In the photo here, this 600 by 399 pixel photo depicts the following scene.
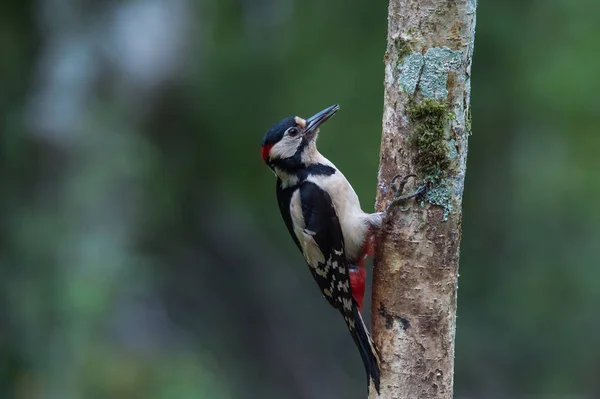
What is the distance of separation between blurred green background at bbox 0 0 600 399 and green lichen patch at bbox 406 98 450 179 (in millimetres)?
3341

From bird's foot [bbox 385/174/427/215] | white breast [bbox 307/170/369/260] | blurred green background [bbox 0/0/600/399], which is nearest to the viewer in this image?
bird's foot [bbox 385/174/427/215]

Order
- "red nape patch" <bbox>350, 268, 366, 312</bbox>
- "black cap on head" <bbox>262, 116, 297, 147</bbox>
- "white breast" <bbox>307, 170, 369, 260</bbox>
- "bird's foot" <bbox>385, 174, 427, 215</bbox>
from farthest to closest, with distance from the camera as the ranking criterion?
"black cap on head" <bbox>262, 116, 297, 147</bbox> < "red nape patch" <bbox>350, 268, 366, 312</bbox> < "white breast" <bbox>307, 170, 369, 260</bbox> < "bird's foot" <bbox>385, 174, 427, 215</bbox>

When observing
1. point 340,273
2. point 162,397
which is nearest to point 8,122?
point 162,397

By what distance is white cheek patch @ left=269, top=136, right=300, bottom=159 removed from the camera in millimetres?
3750

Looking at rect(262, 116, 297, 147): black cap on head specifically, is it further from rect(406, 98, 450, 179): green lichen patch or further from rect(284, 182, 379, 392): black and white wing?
rect(406, 98, 450, 179): green lichen patch

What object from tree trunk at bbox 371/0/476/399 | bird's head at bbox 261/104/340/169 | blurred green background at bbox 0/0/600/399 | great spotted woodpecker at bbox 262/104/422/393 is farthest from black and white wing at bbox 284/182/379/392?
blurred green background at bbox 0/0/600/399

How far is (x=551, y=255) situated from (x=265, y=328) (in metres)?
3.17

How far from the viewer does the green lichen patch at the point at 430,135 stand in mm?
2900

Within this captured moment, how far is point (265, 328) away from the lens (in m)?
8.90

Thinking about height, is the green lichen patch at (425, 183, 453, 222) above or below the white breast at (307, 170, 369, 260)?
above

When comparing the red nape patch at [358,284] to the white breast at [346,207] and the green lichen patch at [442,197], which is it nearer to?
the white breast at [346,207]

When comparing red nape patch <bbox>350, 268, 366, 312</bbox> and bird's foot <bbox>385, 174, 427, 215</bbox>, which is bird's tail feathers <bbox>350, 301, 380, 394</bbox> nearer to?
red nape patch <bbox>350, 268, 366, 312</bbox>

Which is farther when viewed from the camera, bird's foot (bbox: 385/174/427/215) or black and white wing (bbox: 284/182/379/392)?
black and white wing (bbox: 284/182/379/392)

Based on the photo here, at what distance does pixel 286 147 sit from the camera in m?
3.76
